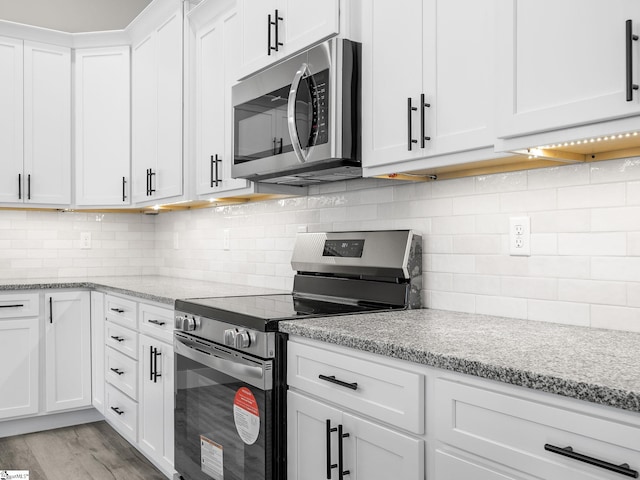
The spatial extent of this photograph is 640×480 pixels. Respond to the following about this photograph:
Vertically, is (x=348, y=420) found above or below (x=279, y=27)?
below

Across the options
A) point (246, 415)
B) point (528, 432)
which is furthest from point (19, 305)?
point (528, 432)

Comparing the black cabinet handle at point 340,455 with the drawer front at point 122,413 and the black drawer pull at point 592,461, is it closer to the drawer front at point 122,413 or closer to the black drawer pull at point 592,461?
the black drawer pull at point 592,461

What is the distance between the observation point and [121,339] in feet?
10.4

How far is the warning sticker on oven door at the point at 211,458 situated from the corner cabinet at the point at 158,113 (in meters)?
1.51

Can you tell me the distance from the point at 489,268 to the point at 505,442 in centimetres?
88

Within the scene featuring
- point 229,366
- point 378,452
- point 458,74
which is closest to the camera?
point 378,452

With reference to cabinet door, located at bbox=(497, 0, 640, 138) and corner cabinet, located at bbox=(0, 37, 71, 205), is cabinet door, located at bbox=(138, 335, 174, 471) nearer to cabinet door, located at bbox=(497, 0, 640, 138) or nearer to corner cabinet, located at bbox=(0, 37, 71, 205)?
corner cabinet, located at bbox=(0, 37, 71, 205)

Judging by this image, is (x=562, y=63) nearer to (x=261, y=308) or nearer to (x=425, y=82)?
(x=425, y=82)

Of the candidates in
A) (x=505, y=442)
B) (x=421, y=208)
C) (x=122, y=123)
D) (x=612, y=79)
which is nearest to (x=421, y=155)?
(x=421, y=208)

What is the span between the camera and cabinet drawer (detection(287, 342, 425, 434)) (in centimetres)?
138

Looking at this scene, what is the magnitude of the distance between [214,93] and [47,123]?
1418 millimetres

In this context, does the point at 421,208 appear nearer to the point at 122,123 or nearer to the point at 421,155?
the point at 421,155

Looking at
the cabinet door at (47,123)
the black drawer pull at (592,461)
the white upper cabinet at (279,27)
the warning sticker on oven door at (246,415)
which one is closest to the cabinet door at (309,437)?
the warning sticker on oven door at (246,415)

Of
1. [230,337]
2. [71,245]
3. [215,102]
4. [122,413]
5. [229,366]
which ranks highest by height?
[215,102]
